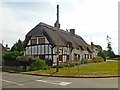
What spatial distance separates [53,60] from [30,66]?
7856 millimetres

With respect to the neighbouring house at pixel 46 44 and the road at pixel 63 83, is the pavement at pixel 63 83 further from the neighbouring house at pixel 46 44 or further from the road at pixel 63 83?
the neighbouring house at pixel 46 44

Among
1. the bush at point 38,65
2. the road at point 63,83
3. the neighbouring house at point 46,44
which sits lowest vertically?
the road at point 63,83

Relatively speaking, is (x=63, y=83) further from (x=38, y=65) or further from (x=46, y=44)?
(x=46, y=44)

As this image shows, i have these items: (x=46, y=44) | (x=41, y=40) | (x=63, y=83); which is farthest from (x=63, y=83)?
(x=41, y=40)

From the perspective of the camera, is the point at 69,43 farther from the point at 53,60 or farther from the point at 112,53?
the point at 112,53

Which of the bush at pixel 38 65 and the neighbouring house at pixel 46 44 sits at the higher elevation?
the neighbouring house at pixel 46 44

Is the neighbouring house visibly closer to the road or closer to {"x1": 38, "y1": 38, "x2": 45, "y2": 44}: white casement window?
{"x1": 38, "y1": 38, "x2": 45, "y2": 44}: white casement window

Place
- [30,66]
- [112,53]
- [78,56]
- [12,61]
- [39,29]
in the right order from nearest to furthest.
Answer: [30,66], [12,61], [39,29], [78,56], [112,53]

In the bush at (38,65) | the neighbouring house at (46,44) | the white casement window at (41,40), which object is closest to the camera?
the bush at (38,65)

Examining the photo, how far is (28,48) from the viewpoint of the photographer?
4716 centimetres

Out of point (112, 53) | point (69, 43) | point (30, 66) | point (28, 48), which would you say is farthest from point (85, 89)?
point (112, 53)

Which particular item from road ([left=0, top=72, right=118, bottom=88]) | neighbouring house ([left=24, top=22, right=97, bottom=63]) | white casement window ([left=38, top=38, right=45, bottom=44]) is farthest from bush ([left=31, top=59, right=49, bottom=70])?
road ([left=0, top=72, right=118, bottom=88])

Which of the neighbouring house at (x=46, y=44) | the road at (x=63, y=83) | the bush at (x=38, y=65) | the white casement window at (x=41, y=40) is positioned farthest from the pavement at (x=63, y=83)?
the white casement window at (x=41, y=40)

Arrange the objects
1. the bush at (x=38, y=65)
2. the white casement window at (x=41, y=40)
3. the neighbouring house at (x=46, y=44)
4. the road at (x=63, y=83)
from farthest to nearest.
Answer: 1. the white casement window at (x=41, y=40)
2. the neighbouring house at (x=46, y=44)
3. the bush at (x=38, y=65)
4. the road at (x=63, y=83)
